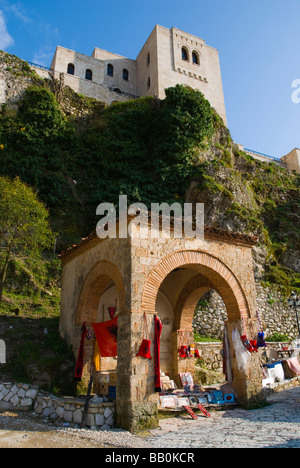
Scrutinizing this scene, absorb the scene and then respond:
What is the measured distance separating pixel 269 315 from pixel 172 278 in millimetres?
10345

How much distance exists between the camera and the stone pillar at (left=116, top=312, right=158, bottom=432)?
727cm

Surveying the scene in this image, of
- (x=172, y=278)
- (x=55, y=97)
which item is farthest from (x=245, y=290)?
(x=55, y=97)

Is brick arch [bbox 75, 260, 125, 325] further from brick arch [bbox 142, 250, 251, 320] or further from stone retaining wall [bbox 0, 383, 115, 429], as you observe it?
stone retaining wall [bbox 0, 383, 115, 429]

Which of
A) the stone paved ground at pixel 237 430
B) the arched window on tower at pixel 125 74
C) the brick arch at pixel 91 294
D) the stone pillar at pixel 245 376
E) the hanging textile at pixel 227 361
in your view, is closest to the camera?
the stone paved ground at pixel 237 430

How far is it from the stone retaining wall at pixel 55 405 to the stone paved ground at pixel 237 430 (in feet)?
3.98

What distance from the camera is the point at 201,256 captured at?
948 centimetres

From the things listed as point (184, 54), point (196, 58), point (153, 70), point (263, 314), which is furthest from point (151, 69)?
point (263, 314)

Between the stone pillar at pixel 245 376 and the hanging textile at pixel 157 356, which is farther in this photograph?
the stone pillar at pixel 245 376

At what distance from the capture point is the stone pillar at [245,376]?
364 inches

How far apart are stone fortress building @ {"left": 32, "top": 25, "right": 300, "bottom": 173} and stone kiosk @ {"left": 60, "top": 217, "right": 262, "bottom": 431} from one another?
25623 mm

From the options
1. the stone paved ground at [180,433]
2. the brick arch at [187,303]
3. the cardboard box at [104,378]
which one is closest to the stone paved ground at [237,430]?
the stone paved ground at [180,433]

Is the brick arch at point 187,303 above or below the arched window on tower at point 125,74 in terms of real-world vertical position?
below

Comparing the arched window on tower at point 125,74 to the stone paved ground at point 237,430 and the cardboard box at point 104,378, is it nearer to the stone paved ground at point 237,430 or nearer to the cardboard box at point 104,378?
the cardboard box at point 104,378

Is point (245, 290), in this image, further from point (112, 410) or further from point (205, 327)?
point (205, 327)
